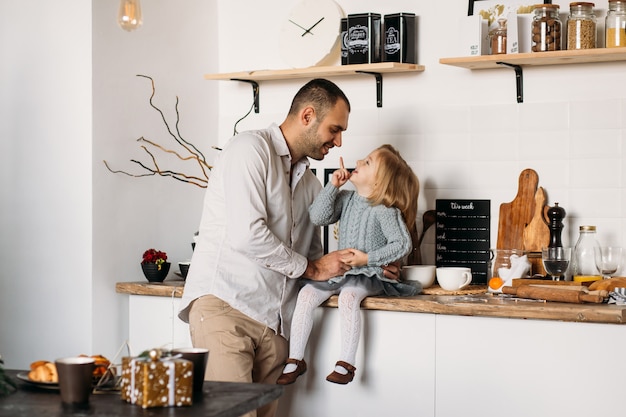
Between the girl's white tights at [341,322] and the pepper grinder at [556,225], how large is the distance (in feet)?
2.60

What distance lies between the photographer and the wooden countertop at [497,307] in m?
2.86

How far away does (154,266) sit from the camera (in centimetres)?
370

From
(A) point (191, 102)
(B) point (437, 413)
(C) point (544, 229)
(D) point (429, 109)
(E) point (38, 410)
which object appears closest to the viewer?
(E) point (38, 410)

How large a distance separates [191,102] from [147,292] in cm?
92

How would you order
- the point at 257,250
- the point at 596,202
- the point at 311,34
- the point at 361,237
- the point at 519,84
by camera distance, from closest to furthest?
the point at 257,250
the point at 361,237
the point at 596,202
the point at 519,84
the point at 311,34

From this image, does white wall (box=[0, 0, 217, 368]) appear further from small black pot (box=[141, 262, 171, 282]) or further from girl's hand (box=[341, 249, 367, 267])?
girl's hand (box=[341, 249, 367, 267])

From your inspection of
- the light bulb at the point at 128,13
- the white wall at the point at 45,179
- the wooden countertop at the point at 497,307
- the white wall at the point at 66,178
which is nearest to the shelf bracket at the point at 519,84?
the wooden countertop at the point at 497,307

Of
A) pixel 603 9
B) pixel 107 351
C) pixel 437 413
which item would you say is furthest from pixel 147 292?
pixel 603 9

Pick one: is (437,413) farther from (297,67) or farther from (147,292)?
(297,67)

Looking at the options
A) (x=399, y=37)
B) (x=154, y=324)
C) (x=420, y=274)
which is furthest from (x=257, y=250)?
(x=399, y=37)

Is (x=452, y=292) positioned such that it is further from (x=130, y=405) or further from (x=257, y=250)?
(x=130, y=405)

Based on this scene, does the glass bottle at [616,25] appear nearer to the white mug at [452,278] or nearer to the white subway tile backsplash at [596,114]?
the white subway tile backsplash at [596,114]

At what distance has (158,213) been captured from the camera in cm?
389

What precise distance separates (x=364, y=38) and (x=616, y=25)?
970mm
